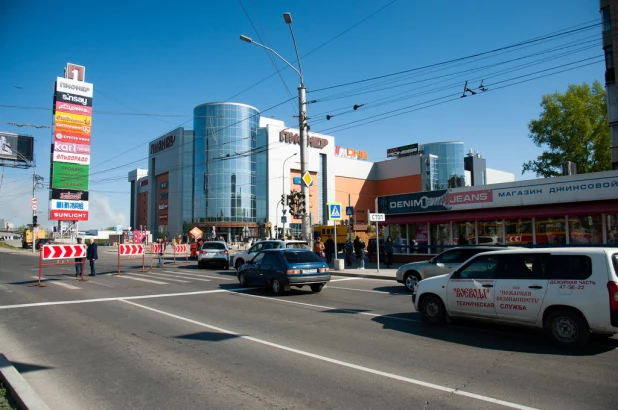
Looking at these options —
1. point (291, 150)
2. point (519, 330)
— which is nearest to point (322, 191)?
point (291, 150)

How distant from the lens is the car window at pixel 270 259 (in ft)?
44.0

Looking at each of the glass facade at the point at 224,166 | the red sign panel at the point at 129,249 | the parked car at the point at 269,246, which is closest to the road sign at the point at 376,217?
the parked car at the point at 269,246

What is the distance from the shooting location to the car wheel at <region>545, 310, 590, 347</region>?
6535mm

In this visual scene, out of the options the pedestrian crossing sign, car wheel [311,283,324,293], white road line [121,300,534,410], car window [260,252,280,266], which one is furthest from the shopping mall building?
white road line [121,300,534,410]

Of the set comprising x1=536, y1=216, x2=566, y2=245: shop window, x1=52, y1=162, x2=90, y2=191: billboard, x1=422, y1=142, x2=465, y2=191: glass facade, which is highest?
x1=422, y1=142, x2=465, y2=191: glass facade

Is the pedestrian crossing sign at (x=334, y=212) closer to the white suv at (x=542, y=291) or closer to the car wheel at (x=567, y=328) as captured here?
the white suv at (x=542, y=291)

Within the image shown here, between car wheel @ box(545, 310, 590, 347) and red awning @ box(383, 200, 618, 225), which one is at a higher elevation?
red awning @ box(383, 200, 618, 225)

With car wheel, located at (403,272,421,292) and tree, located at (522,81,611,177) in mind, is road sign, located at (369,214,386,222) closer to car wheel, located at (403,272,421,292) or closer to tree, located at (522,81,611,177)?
car wheel, located at (403,272,421,292)

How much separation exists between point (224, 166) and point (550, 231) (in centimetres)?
6354

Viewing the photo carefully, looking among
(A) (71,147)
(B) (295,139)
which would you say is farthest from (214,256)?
(B) (295,139)

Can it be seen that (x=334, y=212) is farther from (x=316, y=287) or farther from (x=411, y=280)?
(x=411, y=280)

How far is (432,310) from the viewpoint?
8.69 meters

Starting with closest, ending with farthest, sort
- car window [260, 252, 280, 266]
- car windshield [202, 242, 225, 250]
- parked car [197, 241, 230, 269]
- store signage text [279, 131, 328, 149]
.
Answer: car window [260, 252, 280, 266] < parked car [197, 241, 230, 269] < car windshield [202, 242, 225, 250] < store signage text [279, 131, 328, 149]

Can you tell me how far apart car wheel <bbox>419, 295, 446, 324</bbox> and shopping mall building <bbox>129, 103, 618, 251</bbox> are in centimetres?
1468
